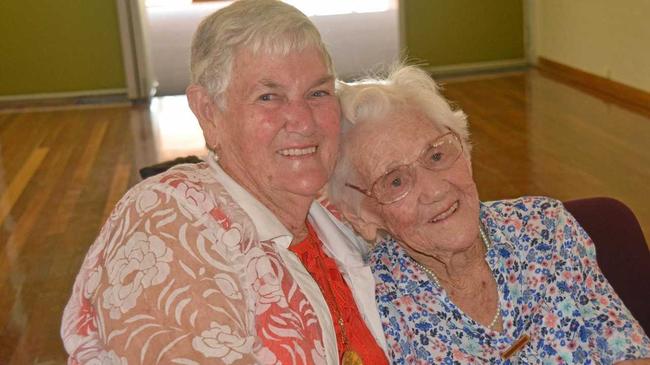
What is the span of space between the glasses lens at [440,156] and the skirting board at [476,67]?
24.8 ft

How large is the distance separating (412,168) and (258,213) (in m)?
0.39

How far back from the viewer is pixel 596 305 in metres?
1.97

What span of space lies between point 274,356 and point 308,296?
157 millimetres

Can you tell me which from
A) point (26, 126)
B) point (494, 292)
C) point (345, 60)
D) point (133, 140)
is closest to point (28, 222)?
point (133, 140)

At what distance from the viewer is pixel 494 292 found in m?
2.01

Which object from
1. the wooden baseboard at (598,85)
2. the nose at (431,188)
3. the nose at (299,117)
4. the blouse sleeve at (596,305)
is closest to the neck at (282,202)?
the nose at (299,117)

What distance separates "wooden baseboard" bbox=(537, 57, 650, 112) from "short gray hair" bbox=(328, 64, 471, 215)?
5577 mm

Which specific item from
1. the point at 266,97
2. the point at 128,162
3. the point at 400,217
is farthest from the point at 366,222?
the point at 128,162

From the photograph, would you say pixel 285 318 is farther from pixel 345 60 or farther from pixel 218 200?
pixel 345 60

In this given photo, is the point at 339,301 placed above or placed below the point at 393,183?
below

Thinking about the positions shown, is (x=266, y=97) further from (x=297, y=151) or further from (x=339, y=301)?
(x=339, y=301)

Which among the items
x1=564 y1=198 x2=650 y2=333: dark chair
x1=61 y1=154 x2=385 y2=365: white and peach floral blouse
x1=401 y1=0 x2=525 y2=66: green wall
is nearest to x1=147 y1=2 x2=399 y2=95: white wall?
x1=401 y1=0 x2=525 y2=66: green wall

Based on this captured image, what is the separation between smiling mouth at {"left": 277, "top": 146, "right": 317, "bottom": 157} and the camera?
181 centimetres

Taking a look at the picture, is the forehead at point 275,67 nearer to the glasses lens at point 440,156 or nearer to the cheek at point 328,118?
the cheek at point 328,118
